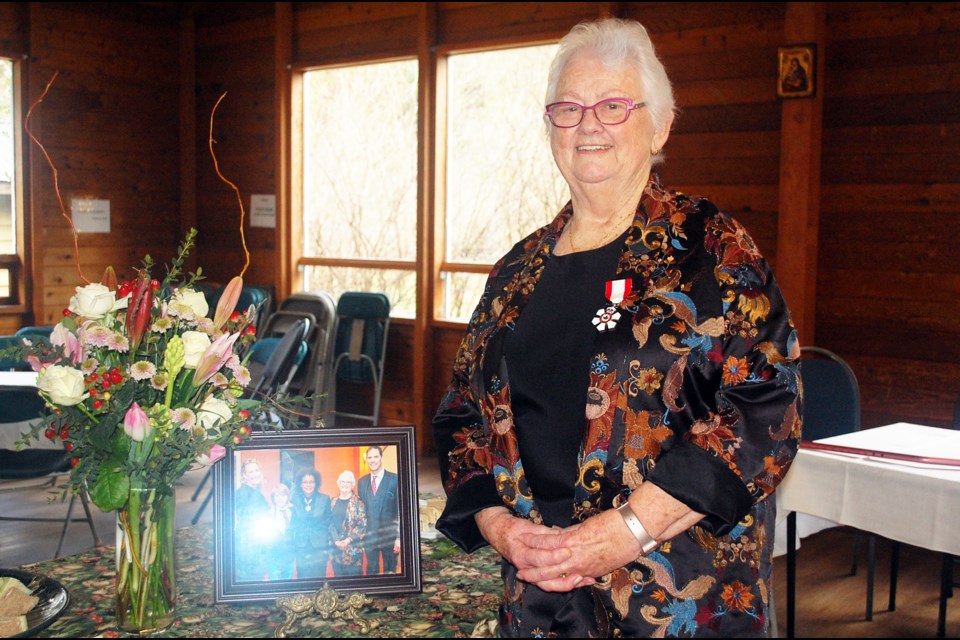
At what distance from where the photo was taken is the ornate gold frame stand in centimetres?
153

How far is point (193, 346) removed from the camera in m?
1.46

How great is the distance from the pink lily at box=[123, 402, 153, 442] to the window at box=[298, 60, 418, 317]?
Result: 16.9ft

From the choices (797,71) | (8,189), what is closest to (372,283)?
(8,189)

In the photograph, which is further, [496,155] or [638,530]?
[496,155]

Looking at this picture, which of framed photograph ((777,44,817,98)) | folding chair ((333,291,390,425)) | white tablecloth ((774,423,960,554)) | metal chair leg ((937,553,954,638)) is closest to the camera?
white tablecloth ((774,423,960,554))

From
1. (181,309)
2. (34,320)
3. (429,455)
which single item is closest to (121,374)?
(181,309)

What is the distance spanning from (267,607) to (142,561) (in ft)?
0.72

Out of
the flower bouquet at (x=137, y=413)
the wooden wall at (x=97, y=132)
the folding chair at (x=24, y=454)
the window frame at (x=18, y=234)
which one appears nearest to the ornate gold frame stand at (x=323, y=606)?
the flower bouquet at (x=137, y=413)

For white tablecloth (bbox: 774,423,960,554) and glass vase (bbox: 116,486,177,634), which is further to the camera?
white tablecloth (bbox: 774,423,960,554)

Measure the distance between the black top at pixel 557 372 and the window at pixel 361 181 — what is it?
5043 mm

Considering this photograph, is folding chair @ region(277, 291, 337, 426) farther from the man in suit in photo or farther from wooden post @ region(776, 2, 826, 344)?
the man in suit in photo

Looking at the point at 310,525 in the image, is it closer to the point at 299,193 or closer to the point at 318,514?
the point at 318,514

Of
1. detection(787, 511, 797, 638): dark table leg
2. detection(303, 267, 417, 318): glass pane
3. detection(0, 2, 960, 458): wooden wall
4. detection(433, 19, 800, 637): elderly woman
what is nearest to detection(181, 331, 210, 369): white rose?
detection(433, 19, 800, 637): elderly woman

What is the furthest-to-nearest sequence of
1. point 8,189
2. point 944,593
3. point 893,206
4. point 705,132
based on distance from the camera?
point 8,189, point 705,132, point 893,206, point 944,593
